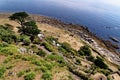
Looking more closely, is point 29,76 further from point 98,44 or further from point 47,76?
point 98,44

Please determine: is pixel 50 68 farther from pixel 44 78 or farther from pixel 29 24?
pixel 29 24

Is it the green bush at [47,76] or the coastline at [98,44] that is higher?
the green bush at [47,76]

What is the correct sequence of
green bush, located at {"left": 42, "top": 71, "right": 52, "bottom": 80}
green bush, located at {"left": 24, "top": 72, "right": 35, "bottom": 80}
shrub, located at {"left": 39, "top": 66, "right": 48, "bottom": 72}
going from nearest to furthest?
green bush, located at {"left": 24, "top": 72, "right": 35, "bottom": 80}, green bush, located at {"left": 42, "top": 71, "right": 52, "bottom": 80}, shrub, located at {"left": 39, "top": 66, "right": 48, "bottom": 72}

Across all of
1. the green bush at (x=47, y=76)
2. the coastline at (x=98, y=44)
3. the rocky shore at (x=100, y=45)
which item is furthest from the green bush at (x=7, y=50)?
the rocky shore at (x=100, y=45)

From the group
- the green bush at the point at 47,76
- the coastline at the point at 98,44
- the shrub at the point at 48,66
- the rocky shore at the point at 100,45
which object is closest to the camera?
the green bush at the point at 47,76

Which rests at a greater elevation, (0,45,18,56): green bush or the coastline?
(0,45,18,56): green bush

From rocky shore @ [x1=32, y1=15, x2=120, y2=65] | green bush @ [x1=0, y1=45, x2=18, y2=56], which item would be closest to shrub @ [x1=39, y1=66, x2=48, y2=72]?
green bush @ [x1=0, y1=45, x2=18, y2=56]

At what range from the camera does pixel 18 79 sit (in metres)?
27.6

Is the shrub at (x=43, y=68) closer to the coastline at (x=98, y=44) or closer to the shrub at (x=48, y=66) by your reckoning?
the shrub at (x=48, y=66)

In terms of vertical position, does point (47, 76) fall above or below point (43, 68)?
below

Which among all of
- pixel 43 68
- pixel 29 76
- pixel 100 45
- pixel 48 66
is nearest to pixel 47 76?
pixel 43 68

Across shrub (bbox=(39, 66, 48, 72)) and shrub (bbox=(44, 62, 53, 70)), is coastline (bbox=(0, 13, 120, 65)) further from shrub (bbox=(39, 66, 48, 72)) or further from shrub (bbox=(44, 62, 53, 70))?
shrub (bbox=(39, 66, 48, 72))

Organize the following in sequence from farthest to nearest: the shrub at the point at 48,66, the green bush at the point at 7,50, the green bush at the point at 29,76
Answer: the green bush at the point at 7,50 → the shrub at the point at 48,66 → the green bush at the point at 29,76

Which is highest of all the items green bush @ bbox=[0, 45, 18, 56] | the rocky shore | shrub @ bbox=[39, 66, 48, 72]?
shrub @ bbox=[39, 66, 48, 72]
